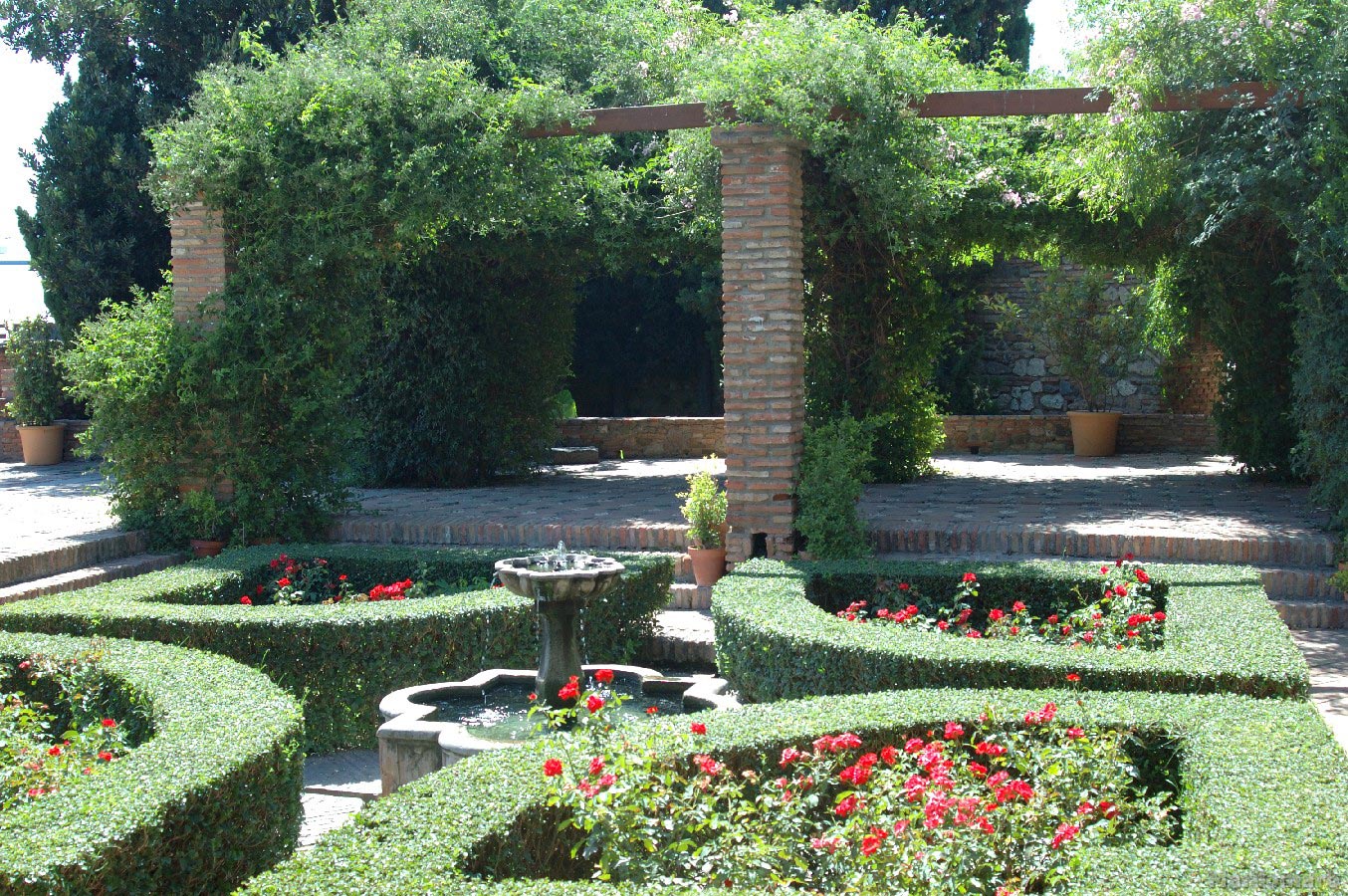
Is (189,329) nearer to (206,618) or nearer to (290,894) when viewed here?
(206,618)

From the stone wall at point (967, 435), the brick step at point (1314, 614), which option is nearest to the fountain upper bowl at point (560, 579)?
the brick step at point (1314, 614)

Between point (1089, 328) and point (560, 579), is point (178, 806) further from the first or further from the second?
point (1089, 328)

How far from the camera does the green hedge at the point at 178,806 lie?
327 centimetres

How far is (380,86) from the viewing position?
8641mm

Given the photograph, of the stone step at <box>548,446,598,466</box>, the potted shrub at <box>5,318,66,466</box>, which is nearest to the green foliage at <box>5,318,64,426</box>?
the potted shrub at <box>5,318,66,466</box>

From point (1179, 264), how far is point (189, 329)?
826cm

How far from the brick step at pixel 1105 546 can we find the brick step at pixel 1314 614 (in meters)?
0.57

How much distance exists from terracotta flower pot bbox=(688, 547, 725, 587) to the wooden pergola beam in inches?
108

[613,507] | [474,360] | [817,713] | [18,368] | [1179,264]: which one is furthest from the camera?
[18,368]

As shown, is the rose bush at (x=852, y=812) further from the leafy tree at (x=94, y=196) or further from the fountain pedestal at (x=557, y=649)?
the leafy tree at (x=94, y=196)

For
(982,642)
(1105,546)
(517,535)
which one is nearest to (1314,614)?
(1105,546)

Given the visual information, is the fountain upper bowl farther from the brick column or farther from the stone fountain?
the brick column

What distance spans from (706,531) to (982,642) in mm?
3416

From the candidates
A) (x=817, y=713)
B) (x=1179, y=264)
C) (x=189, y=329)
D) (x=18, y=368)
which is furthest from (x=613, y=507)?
(x=18, y=368)
